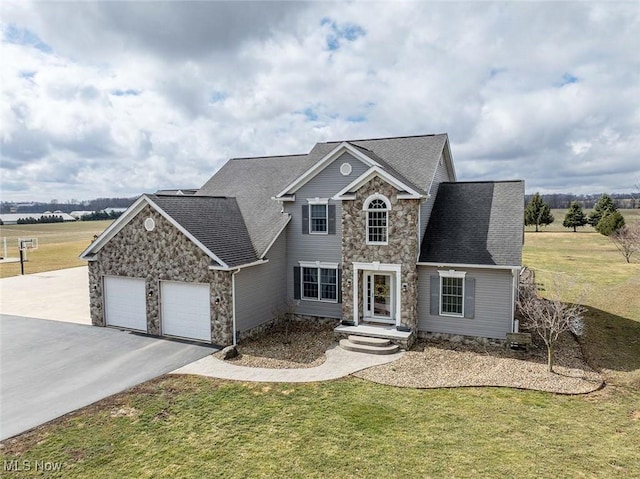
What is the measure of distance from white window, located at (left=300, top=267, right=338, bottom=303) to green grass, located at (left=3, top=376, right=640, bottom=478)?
22.3 feet

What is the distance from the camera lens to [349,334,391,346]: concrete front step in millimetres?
15039

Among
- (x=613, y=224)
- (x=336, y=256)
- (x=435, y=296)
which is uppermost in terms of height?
(x=613, y=224)

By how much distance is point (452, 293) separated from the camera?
1590 cm

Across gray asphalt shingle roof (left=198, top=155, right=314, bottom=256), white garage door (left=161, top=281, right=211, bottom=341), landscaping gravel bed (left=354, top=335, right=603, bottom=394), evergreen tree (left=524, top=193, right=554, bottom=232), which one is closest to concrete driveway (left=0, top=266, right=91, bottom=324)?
white garage door (left=161, top=281, right=211, bottom=341)

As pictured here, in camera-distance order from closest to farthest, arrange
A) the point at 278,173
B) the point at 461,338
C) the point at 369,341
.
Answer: the point at 369,341
the point at 461,338
the point at 278,173

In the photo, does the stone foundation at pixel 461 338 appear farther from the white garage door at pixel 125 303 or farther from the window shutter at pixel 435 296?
the white garage door at pixel 125 303

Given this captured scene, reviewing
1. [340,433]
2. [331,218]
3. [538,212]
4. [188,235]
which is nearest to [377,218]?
[331,218]

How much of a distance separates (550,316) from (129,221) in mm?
16387

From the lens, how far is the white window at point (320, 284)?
59.8ft

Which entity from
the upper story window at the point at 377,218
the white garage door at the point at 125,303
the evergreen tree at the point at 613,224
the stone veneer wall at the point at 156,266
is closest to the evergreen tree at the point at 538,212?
the evergreen tree at the point at 613,224

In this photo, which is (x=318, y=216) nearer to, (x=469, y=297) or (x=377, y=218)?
(x=377, y=218)

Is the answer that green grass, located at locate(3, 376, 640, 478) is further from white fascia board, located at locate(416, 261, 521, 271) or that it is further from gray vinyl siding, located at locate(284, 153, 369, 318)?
gray vinyl siding, located at locate(284, 153, 369, 318)

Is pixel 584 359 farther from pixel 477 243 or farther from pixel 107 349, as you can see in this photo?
pixel 107 349

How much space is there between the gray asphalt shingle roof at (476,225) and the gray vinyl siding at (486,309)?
0.54 m
